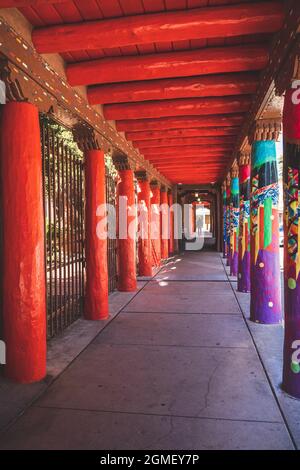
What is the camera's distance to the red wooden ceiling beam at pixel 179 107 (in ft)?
19.4

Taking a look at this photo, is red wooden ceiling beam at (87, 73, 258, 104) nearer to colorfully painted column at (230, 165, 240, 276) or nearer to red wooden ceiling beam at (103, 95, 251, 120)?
red wooden ceiling beam at (103, 95, 251, 120)

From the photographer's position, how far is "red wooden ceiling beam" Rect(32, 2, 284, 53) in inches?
136

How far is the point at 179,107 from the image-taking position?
236 inches

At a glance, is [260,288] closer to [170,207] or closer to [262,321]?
[262,321]

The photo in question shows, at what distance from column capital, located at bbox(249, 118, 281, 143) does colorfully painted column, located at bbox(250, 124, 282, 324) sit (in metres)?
0.02

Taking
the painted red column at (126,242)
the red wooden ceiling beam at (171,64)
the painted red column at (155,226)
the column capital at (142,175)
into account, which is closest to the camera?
the red wooden ceiling beam at (171,64)

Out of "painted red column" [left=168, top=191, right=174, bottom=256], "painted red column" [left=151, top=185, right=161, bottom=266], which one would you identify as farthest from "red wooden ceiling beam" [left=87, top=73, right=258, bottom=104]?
"painted red column" [left=168, top=191, right=174, bottom=256]

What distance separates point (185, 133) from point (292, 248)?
500 centimetres

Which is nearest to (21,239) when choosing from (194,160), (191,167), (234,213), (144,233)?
(144,233)

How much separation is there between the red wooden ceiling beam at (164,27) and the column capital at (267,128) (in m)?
2.02

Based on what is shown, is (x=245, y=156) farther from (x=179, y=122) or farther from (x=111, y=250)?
(x=111, y=250)

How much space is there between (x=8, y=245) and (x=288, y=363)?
3.16 metres

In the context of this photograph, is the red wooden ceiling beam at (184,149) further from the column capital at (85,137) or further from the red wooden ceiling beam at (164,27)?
the red wooden ceiling beam at (164,27)
